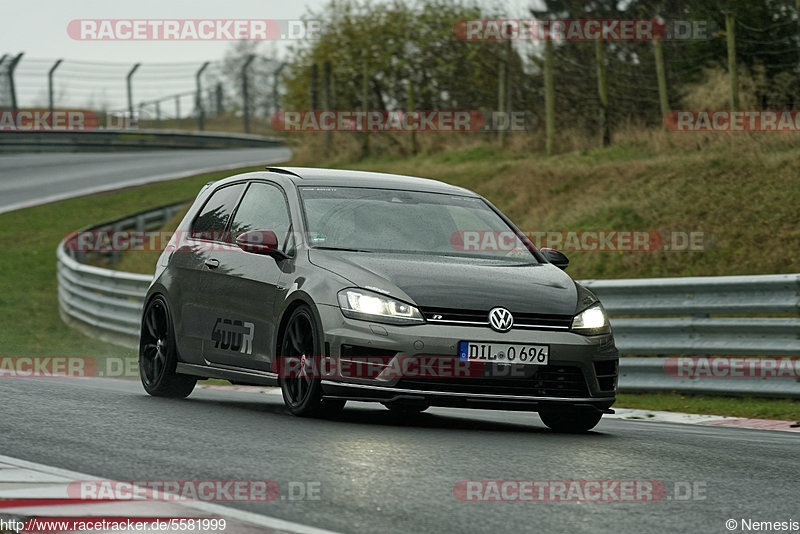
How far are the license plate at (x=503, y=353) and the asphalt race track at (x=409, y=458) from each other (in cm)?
46

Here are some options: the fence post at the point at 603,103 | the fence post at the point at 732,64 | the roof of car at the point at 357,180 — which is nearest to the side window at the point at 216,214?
the roof of car at the point at 357,180

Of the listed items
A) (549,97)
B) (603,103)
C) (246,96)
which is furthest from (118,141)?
(603,103)

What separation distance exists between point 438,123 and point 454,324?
1050 inches

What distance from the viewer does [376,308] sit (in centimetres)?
789

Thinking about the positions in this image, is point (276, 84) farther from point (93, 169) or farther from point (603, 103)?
point (603, 103)

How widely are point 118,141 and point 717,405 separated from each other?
3841 centimetres

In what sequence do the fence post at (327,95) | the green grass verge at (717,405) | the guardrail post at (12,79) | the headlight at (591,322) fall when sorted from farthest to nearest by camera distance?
1. the guardrail post at (12,79)
2. the fence post at (327,95)
3. the green grass verge at (717,405)
4. the headlight at (591,322)

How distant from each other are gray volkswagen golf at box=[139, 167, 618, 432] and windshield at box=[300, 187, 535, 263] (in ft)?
0.04

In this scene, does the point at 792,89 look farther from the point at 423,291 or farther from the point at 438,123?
the point at 423,291

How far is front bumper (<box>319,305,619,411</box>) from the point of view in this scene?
777cm

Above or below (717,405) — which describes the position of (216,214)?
above

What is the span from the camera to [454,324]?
7.86 m

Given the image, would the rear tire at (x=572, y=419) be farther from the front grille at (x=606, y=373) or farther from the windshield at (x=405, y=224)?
the windshield at (x=405, y=224)

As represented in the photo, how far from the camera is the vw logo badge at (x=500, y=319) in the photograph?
788 centimetres
